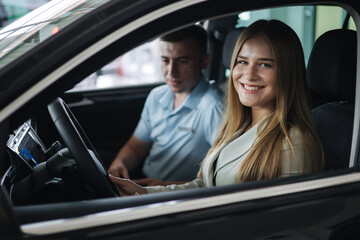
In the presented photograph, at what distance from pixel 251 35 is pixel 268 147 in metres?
0.42

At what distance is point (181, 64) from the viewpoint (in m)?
2.38

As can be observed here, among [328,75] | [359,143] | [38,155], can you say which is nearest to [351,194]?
[359,143]

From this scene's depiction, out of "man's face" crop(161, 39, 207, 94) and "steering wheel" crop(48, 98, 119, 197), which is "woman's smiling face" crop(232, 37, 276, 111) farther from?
"man's face" crop(161, 39, 207, 94)

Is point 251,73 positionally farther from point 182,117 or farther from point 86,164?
point 182,117

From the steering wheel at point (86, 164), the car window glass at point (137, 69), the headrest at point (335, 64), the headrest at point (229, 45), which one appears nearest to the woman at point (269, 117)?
the headrest at point (335, 64)

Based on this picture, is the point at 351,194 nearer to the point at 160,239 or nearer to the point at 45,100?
the point at 160,239

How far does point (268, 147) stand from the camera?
1.44 m

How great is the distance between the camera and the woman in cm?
141

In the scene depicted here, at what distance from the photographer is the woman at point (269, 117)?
141 cm

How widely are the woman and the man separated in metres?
0.63

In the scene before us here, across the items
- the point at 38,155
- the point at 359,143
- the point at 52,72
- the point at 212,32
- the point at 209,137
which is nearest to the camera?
the point at 52,72

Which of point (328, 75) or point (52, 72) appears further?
point (328, 75)

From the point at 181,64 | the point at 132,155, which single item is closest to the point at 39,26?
the point at 181,64

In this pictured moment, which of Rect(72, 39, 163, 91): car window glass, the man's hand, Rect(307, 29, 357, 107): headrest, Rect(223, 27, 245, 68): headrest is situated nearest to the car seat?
Rect(307, 29, 357, 107): headrest
